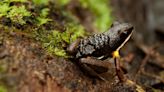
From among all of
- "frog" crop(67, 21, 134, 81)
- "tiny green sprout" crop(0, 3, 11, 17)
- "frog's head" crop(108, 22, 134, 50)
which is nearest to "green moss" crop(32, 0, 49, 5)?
"tiny green sprout" crop(0, 3, 11, 17)

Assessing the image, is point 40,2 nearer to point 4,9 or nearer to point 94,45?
point 4,9

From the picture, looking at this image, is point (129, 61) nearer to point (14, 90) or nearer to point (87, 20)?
point (87, 20)

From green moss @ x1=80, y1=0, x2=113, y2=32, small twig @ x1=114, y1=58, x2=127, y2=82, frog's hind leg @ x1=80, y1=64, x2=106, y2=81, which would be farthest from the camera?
green moss @ x1=80, y1=0, x2=113, y2=32

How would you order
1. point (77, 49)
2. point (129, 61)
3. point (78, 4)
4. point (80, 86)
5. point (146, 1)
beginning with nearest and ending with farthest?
1. point (80, 86)
2. point (77, 49)
3. point (129, 61)
4. point (78, 4)
5. point (146, 1)

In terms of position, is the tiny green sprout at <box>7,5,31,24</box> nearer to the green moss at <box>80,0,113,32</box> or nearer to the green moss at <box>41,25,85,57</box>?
the green moss at <box>41,25,85,57</box>

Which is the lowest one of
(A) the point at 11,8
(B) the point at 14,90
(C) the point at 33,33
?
(B) the point at 14,90

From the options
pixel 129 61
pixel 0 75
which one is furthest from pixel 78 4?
pixel 0 75
